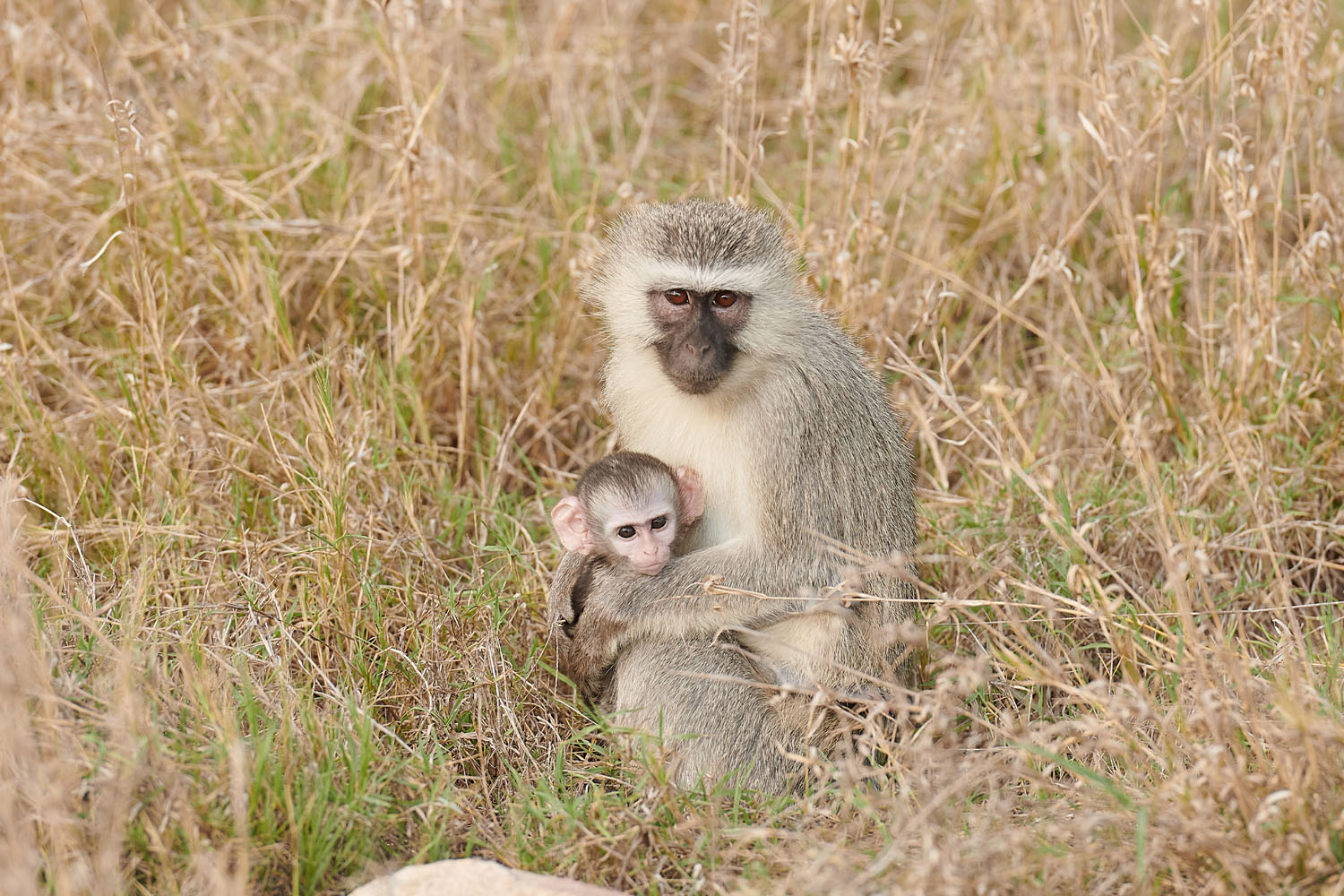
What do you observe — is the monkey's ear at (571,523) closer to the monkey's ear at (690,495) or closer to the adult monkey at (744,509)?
the adult monkey at (744,509)

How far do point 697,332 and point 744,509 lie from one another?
1.48 feet

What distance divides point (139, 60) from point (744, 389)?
362cm

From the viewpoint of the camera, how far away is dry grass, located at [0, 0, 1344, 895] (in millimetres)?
2598

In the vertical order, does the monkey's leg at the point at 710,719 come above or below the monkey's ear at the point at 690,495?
below

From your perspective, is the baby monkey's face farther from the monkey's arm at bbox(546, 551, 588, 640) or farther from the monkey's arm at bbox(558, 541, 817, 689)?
the monkey's arm at bbox(546, 551, 588, 640)

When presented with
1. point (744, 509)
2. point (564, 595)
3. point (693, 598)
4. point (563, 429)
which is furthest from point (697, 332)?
point (563, 429)

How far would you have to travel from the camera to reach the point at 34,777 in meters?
2.46

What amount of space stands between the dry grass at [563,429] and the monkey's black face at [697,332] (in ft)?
1.35

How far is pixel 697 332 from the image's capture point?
126 inches

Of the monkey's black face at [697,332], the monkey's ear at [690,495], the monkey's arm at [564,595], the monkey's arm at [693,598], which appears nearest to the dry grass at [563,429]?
the monkey's arm at [564,595]

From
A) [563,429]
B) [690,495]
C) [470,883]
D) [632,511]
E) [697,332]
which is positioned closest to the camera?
[470,883]

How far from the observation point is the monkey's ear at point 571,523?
3467mm

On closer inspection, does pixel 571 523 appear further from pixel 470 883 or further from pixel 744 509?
pixel 470 883

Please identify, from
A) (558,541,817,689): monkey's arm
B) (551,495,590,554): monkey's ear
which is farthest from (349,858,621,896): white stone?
(551,495,590,554): monkey's ear
